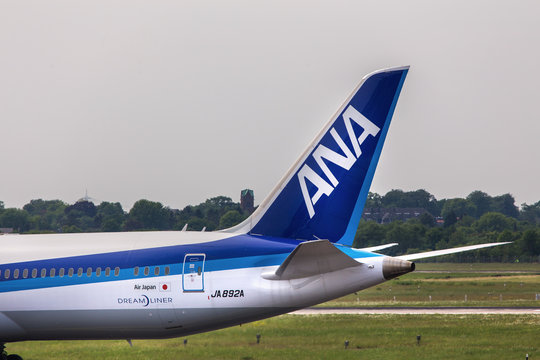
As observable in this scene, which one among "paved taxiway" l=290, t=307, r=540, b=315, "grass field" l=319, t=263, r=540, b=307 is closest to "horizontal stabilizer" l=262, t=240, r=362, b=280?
"paved taxiway" l=290, t=307, r=540, b=315

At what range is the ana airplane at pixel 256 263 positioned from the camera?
29594 millimetres

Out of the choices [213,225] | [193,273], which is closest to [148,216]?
[213,225]

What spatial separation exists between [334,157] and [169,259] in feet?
23.0

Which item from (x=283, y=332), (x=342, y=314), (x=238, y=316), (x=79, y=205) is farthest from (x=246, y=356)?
(x=79, y=205)

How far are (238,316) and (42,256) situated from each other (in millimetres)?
8540

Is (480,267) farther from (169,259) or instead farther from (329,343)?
(169,259)

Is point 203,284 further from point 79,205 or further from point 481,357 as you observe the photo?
point 79,205

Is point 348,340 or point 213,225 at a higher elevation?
point 213,225

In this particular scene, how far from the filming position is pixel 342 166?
30.5 m

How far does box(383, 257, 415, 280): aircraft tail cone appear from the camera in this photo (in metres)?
28.8

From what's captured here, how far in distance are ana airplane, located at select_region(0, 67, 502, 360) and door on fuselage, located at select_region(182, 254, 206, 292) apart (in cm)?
4

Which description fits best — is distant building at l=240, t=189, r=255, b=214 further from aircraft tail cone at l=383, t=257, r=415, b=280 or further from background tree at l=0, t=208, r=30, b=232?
aircraft tail cone at l=383, t=257, r=415, b=280

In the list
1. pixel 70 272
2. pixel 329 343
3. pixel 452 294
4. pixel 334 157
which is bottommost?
pixel 329 343

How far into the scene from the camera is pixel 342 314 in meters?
58.0
